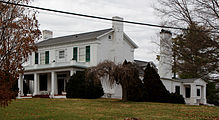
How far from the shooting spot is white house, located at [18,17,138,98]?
37562mm

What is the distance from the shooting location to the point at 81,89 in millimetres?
32250

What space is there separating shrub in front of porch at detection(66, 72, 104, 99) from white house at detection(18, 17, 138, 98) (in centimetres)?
299

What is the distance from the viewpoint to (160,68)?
4322 cm

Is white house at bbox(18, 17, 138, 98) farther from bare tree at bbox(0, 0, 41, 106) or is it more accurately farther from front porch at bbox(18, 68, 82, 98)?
bare tree at bbox(0, 0, 41, 106)

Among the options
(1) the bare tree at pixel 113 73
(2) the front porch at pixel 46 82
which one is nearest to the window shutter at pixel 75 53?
(2) the front porch at pixel 46 82

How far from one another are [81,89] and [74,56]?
26.5 feet

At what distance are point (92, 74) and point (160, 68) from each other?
18192 millimetres

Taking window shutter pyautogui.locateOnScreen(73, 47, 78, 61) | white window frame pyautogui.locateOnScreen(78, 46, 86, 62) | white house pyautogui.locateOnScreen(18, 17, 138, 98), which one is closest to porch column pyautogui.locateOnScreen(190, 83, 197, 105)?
white house pyautogui.locateOnScreen(18, 17, 138, 98)

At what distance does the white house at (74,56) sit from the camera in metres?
37.6

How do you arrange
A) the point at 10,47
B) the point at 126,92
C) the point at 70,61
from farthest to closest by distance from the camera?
the point at 70,61, the point at 126,92, the point at 10,47

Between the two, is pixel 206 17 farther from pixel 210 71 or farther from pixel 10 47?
pixel 10 47

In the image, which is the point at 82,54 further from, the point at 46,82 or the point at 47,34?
the point at 47,34

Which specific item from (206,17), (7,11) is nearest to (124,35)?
(206,17)

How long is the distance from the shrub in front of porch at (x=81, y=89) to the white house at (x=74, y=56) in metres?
2.99
